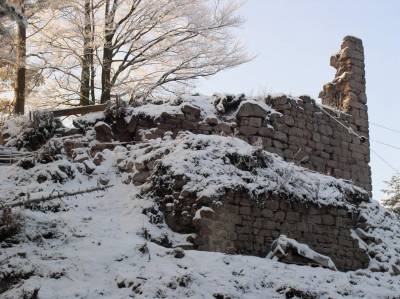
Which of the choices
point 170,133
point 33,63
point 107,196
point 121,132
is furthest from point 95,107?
point 33,63

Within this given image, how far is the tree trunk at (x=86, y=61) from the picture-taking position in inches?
581

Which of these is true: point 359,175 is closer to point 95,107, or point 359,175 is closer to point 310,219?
point 310,219

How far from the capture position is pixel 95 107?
37.3 feet

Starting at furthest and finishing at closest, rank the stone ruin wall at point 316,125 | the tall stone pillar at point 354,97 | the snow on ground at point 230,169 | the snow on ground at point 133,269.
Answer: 1. the tall stone pillar at point 354,97
2. the stone ruin wall at point 316,125
3. the snow on ground at point 230,169
4. the snow on ground at point 133,269

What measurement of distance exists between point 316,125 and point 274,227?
423cm

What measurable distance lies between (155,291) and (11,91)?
1315cm

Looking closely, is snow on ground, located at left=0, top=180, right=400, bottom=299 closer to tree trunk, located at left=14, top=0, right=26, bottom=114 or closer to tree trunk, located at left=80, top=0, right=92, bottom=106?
tree trunk, located at left=80, top=0, right=92, bottom=106

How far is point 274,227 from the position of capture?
7.97m

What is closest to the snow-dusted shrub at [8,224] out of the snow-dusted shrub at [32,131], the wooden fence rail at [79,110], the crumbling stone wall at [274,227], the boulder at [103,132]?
the crumbling stone wall at [274,227]

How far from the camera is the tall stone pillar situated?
12500 millimetres

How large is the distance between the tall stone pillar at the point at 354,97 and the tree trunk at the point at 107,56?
5.74m

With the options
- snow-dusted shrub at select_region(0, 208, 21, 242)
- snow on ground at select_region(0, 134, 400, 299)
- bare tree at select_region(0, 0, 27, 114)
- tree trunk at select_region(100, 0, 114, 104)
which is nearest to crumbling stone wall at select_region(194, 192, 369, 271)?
snow on ground at select_region(0, 134, 400, 299)

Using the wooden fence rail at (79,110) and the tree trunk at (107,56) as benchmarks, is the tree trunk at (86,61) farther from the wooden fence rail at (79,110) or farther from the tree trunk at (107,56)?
the wooden fence rail at (79,110)

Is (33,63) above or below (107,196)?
above
